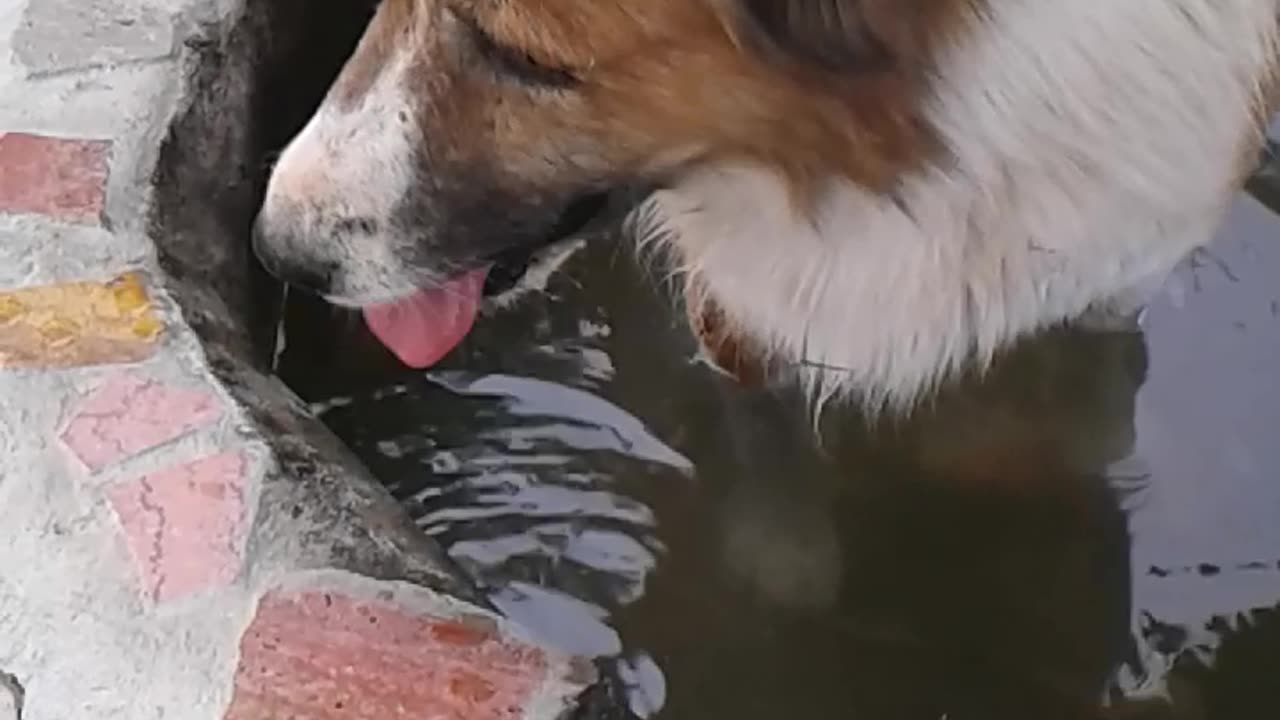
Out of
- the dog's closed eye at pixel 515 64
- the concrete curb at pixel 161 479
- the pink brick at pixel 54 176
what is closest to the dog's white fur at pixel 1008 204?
the dog's closed eye at pixel 515 64

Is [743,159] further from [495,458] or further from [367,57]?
[495,458]

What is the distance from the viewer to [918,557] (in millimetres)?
2863

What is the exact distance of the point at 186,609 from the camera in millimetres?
2096

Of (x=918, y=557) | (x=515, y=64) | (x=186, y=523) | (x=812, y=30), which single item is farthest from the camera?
(x=918, y=557)

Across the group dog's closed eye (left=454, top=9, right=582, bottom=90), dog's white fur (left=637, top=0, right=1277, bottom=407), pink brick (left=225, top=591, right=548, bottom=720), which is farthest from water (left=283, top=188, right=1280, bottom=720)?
dog's closed eye (left=454, top=9, right=582, bottom=90)

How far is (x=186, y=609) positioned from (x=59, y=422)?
31cm

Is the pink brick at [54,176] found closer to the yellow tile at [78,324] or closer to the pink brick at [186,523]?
the yellow tile at [78,324]

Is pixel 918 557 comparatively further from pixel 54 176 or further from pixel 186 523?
pixel 54 176

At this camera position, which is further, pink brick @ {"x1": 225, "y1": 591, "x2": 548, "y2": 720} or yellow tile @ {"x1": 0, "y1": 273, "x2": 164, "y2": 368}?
yellow tile @ {"x1": 0, "y1": 273, "x2": 164, "y2": 368}

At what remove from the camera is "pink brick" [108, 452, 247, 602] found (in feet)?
6.98

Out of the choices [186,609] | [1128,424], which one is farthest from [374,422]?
[1128,424]

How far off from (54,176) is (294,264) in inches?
18.6

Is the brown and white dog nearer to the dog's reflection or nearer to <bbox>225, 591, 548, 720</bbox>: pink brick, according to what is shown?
<bbox>225, 591, 548, 720</bbox>: pink brick

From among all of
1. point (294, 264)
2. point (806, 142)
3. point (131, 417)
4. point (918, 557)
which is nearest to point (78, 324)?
point (131, 417)
